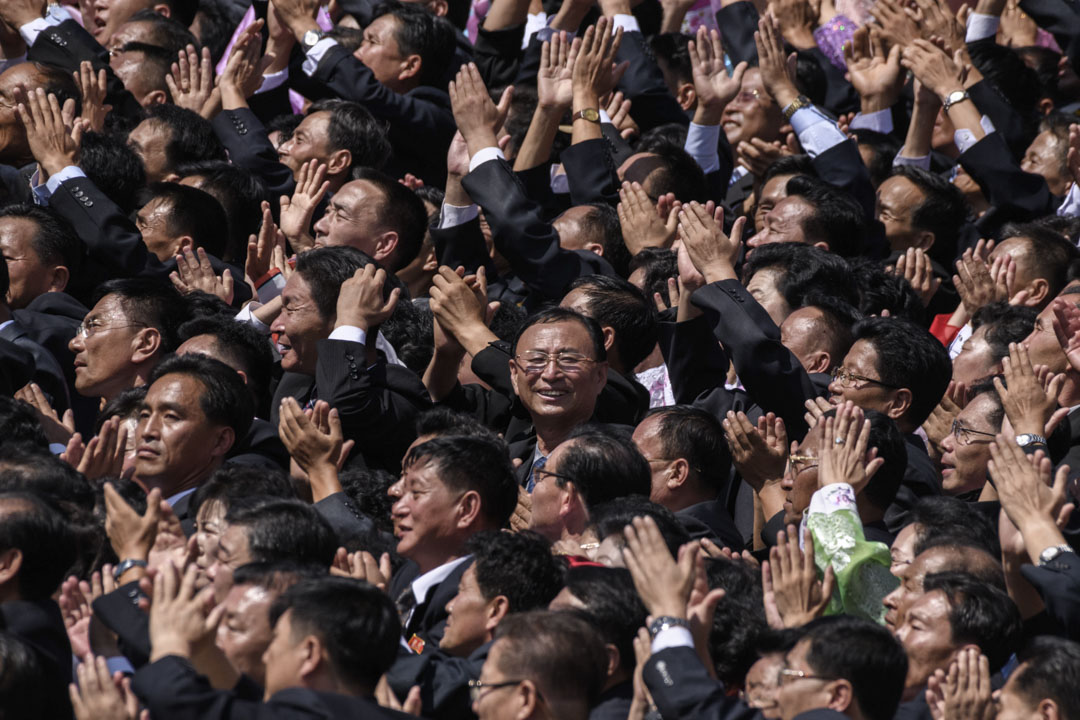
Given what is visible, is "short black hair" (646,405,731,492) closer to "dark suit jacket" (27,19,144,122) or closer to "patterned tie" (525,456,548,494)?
"patterned tie" (525,456,548,494)

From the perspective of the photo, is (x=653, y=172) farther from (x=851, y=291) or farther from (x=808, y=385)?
(x=808, y=385)

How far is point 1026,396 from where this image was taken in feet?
18.1

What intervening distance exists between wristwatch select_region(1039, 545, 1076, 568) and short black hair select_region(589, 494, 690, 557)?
96 centimetres

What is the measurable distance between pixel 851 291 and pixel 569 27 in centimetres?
262

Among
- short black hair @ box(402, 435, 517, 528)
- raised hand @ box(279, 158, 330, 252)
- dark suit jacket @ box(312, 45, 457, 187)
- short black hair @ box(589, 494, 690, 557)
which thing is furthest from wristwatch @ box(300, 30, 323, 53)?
short black hair @ box(589, 494, 690, 557)

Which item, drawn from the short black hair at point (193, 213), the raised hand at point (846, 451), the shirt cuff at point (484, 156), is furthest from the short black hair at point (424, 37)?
the raised hand at point (846, 451)

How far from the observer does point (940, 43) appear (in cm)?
796

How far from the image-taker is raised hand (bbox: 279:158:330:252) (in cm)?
704

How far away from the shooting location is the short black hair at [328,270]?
20.0ft

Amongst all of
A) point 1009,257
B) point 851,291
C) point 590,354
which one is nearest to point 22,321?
point 590,354

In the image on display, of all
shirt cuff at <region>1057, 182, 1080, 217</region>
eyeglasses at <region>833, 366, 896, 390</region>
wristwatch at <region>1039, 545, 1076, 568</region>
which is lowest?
shirt cuff at <region>1057, 182, 1080, 217</region>

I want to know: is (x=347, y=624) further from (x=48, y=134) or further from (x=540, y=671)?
(x=48, y=134)

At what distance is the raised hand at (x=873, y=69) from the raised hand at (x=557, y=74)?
169 cm

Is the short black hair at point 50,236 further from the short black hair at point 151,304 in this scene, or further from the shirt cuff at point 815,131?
the shirt cuff at point 815,131
